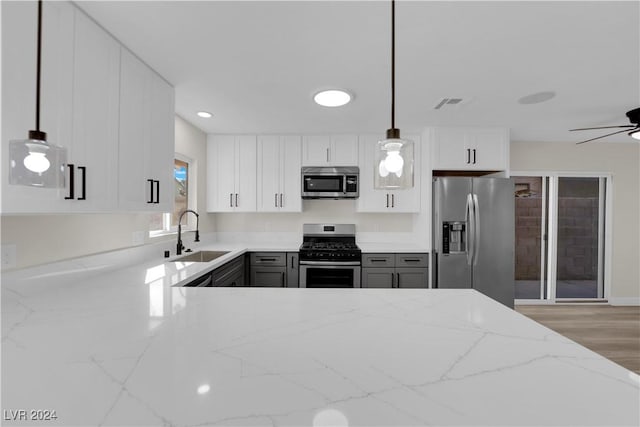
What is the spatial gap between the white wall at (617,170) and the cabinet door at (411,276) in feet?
7.47

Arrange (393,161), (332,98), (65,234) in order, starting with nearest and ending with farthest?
(393,161), (65,234), (332,98)

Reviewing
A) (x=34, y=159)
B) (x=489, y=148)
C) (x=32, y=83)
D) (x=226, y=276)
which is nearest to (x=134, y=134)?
(x=32, y=83)

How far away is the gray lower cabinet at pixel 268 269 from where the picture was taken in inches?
132

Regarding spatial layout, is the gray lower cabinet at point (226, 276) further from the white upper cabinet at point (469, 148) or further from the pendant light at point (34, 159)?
the white upper cabinet at point (469, 148)

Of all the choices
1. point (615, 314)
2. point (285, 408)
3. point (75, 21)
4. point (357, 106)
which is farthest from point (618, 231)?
point (75, 21)

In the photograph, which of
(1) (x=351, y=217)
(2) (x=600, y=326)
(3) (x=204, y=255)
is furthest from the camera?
(1) (x=351, y=217)

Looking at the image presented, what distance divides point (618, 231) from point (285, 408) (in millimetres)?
5832

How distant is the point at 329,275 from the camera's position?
10.8ft

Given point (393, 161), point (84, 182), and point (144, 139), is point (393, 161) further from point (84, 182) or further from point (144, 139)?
point (144, 139)

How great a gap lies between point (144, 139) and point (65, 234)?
0.76 meters

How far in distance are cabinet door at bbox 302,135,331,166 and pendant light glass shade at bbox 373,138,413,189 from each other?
255 cm

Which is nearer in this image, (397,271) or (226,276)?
(226,276)

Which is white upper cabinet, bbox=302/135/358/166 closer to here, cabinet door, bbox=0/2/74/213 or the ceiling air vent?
the ceiling air vent

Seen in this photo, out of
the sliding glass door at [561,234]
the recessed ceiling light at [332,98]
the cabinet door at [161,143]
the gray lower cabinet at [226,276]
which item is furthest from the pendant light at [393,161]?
the sliding glass door at [561,234]
